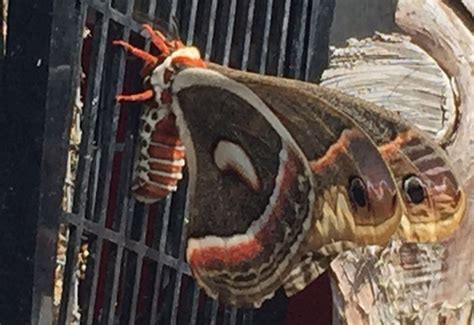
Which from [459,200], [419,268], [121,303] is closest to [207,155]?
[121,303]

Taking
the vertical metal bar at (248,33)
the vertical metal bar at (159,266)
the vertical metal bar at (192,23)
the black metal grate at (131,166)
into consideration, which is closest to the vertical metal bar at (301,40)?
the black metal grate at (131,166)

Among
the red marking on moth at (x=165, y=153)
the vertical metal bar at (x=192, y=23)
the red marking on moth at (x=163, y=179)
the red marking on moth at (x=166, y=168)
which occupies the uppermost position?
the vertical metal bar at (x=192, y=23)

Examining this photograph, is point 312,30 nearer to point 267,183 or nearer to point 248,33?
point 248,33

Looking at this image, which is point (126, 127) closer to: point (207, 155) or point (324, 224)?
point (207, 155)

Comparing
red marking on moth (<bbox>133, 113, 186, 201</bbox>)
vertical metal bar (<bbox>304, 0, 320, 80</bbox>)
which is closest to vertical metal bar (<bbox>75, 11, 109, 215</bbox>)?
red marking on moth (<bbox>133, 113, 186, 201</bbox>)

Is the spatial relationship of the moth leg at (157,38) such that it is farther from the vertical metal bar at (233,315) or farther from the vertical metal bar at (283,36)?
the vertical metal bar at (233,315)

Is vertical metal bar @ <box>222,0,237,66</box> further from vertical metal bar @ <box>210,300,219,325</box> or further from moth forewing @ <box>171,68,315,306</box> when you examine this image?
vertical metal bar @ <box>210,300,219,325</box>

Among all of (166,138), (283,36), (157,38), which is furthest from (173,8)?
(283,36)
